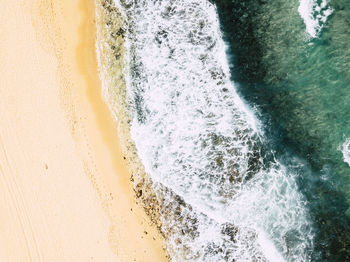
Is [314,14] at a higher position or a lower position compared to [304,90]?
higher

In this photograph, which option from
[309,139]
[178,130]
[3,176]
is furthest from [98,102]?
[309,139]

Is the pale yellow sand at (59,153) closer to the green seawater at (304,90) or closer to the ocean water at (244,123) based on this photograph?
the ocean water at (244,123)

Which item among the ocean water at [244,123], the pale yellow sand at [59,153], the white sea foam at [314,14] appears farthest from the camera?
the white sea foam at [314,14]

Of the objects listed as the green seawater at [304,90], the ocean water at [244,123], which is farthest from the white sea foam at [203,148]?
the green seawater at [304,90]

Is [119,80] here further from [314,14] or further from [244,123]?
[314,14]

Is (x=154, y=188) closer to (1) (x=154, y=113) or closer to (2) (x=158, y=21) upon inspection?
(1) (x=154, y=113)

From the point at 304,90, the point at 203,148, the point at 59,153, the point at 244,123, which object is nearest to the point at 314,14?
the point at 304,90
